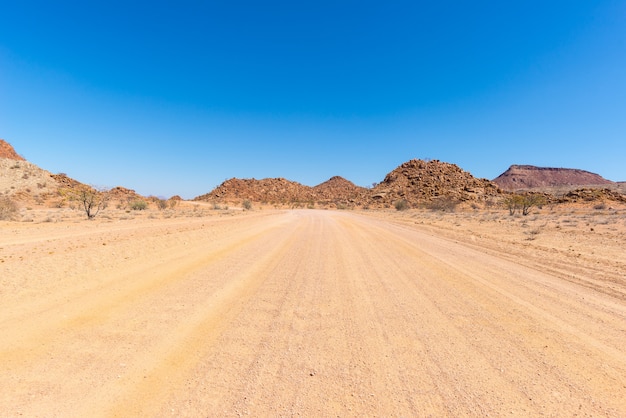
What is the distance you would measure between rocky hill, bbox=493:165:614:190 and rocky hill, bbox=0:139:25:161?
186273mm

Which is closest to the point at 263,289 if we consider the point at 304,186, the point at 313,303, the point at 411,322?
the point at 313,303

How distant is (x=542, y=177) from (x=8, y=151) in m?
213

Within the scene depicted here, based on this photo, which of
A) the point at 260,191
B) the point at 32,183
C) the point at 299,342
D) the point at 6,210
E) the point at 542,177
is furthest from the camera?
the point at 542,177

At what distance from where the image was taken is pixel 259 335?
3682mm

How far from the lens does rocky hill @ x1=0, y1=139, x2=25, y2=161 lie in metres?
54.6

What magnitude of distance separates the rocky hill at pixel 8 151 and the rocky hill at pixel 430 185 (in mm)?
70006

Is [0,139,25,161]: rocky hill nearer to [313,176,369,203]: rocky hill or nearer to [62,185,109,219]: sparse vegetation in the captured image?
[62,185,109,219]: sparse vegetation

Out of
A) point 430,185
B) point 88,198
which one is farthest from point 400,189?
point 88,198

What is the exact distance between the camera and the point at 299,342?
353 cm

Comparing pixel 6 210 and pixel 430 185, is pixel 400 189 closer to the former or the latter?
pixel 430 185

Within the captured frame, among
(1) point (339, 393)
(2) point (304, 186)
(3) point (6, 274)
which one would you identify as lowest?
(1) point (339, 393)

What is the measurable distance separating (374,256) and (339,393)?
248 inches

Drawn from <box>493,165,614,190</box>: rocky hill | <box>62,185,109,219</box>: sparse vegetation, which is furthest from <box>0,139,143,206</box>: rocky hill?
<box>493,165,614,190</box>: rocky hill

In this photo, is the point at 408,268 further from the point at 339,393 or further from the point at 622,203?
the point at 622,203
